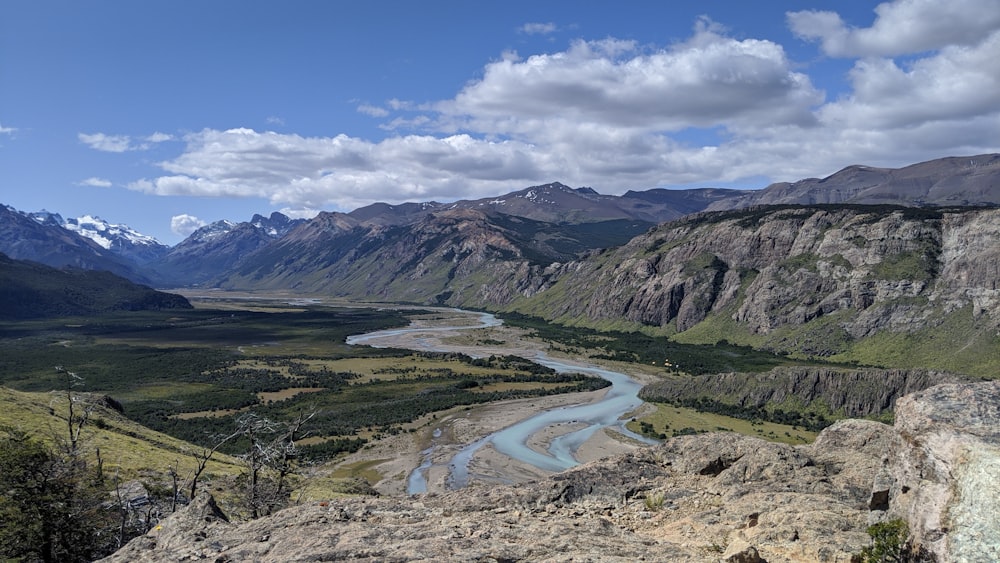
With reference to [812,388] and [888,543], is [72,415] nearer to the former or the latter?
[888,543]

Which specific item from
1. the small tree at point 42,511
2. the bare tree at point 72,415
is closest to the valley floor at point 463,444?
the bare tree at point 72,415

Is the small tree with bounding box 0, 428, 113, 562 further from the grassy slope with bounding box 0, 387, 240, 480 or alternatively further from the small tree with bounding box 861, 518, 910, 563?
the small tree with bounding box 861, 518, 910, 563

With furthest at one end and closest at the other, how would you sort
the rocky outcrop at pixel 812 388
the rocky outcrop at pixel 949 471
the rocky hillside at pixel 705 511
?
the rocky outcrop at pixel 812 388 < the rocky hillside at pixel 705 511 < the rocky outcrop at pixel 949 471

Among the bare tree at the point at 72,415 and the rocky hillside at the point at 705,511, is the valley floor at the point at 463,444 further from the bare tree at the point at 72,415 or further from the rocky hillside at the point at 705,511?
the rocky hillside at the point at 705,511

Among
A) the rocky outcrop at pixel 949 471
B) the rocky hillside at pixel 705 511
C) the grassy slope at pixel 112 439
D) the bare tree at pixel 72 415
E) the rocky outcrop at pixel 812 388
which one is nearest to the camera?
the rocky outcrop at pixel 949 471

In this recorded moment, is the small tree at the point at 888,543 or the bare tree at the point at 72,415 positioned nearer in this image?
the small tree at the point at 888,543

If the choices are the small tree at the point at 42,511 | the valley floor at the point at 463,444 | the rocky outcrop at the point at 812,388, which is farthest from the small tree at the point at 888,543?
the rocky outcrop at the point at 812,388

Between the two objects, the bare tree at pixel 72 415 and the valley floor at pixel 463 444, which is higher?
the bare tree at pixel 72 415

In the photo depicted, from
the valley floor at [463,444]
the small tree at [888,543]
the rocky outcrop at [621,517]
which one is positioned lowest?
the valley floor at [463,444]

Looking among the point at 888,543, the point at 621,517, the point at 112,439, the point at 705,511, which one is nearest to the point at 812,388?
the point at 705,511
